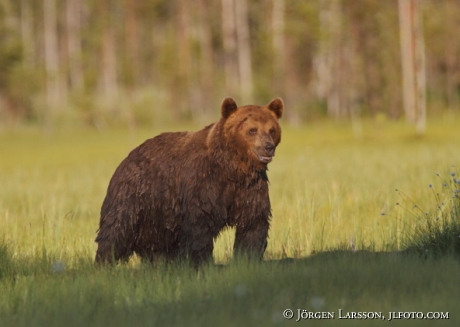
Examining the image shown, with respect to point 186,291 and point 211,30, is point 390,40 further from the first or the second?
point 186,291

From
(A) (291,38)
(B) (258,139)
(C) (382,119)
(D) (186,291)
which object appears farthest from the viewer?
(A) (291,38)

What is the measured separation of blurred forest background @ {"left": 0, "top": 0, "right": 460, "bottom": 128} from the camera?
4316 centimetres

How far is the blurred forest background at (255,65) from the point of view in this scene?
1699 inches

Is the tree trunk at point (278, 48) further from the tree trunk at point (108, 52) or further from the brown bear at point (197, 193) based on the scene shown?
the brown bear at point (197, 193)

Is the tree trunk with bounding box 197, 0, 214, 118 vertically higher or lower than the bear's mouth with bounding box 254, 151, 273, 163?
higher

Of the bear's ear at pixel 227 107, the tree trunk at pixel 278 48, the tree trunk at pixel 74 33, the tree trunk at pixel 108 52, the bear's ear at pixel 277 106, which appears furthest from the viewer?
the tree trunk at pixel 74 33

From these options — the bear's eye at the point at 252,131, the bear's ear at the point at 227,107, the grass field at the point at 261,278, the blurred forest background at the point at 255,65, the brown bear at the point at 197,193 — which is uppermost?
the blurred forest background at the point at 255,65

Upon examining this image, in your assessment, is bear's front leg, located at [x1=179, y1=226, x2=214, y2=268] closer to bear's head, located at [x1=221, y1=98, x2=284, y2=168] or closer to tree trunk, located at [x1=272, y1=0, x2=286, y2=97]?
bear's head, located at [x1=221, y1=98, x2=284, y2=168]

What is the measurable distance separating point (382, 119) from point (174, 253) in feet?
60.0

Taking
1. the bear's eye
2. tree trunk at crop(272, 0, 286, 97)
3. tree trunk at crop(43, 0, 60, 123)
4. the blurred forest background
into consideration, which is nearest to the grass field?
the bear's eye

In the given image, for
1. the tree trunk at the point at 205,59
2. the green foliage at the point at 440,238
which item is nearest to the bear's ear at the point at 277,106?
the green foliage at the point at 440,238

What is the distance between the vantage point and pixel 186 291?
212 inches

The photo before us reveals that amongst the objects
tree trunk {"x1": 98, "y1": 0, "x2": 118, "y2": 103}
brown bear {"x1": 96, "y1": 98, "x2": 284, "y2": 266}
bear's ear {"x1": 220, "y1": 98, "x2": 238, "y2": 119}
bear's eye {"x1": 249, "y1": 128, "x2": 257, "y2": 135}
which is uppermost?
tree trunk {"x1": 98, "y1": 0, "x2": 118, "y2": 103}

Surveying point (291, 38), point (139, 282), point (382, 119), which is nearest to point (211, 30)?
point (291, 38)
